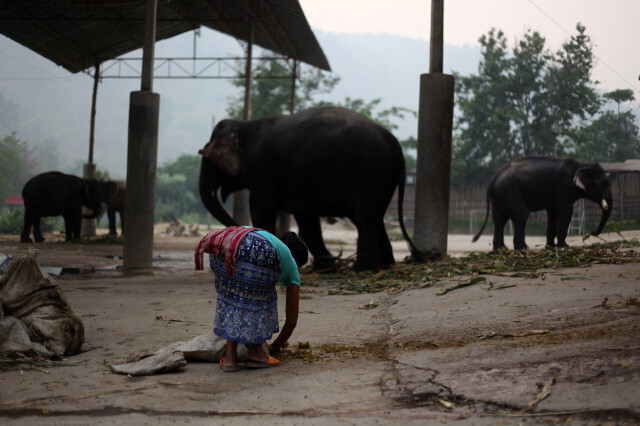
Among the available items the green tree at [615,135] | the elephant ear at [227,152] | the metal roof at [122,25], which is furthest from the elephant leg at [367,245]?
the metal roof at [122,25]

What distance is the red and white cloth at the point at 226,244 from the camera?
13.1 ft

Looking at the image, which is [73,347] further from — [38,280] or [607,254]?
[607,254]

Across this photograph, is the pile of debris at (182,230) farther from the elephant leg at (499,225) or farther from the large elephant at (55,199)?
the elephant leg at (499,225)

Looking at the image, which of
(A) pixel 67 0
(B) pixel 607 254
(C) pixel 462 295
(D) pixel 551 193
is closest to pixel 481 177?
(D) pixel 551 193

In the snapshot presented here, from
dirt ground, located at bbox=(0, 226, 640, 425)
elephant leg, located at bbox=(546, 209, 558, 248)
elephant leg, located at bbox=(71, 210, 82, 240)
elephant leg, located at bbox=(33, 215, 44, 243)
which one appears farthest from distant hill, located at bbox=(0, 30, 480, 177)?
elephant leg, located at bbox=(546, 209, 558, 248)

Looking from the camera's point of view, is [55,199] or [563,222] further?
[55,199]

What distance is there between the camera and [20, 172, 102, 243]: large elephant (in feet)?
59.0

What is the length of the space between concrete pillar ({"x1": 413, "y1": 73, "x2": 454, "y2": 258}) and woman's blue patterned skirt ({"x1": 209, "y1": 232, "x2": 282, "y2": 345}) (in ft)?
20.0

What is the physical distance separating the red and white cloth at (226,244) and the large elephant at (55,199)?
14.6 meters

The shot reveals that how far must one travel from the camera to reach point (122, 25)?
18469mm

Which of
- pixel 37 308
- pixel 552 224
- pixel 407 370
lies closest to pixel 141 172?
pixel 37 308

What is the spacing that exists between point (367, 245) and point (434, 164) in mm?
1725

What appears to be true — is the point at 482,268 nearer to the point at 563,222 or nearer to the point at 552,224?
the point at 563,222

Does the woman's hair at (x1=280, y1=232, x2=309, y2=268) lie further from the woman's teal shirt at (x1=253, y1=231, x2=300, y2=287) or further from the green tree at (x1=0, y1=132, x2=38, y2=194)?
the green tree at (x1=0, y1=132, x2=38, y2=194)
